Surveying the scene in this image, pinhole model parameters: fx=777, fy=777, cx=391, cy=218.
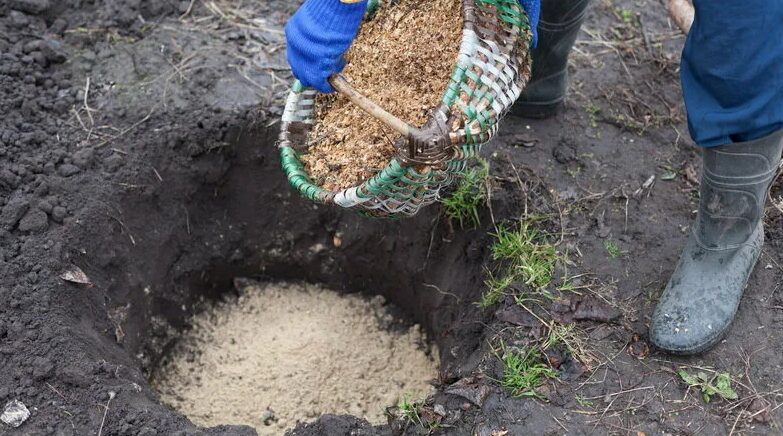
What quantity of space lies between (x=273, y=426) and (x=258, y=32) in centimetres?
169

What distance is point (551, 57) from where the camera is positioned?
2893mm

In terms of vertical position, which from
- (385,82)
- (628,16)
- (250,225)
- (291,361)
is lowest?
(291,361)

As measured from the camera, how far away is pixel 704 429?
85.4 inches

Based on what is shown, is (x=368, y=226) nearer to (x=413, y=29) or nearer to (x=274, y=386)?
(x=274, y=386)

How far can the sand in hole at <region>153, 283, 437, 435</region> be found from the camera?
9.39 ft

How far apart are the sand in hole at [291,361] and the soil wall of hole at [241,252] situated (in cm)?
9

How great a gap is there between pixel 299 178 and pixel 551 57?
1220mm

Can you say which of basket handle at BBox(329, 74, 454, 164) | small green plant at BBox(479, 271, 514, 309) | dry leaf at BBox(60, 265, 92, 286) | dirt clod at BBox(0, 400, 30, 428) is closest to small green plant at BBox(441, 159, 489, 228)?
small green plant at BBox(479, 271, 514, 309)

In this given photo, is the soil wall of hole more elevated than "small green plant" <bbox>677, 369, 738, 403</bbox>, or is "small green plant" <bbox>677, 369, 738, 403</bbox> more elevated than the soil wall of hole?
"small green plant" <bbox>677, 369, 738, 403</bbox>

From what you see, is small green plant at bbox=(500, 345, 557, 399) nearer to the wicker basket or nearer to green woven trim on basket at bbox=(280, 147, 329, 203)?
the wicker basket

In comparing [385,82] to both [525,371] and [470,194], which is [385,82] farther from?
[525,371]

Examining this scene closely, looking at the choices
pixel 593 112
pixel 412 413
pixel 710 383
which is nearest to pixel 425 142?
pixel 412 413

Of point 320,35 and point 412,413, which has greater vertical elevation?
point 320,35

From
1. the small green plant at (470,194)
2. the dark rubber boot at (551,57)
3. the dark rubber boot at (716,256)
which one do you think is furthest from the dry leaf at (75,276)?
the dark rubber boot at (716,256)
